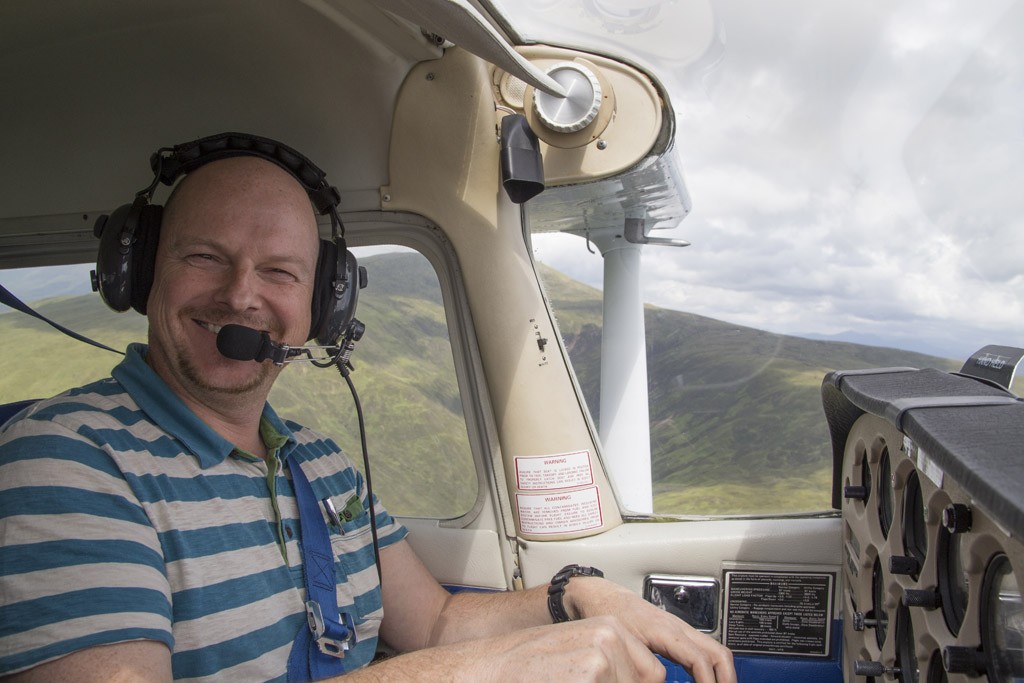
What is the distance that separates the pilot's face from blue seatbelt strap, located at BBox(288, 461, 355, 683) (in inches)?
11.0

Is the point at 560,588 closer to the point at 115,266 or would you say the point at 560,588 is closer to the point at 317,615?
the point at 317,615

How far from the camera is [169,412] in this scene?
4.44 feet

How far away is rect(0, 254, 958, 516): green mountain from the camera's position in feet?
6.06

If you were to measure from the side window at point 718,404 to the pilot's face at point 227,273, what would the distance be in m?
0.65

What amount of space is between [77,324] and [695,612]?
5.93ft

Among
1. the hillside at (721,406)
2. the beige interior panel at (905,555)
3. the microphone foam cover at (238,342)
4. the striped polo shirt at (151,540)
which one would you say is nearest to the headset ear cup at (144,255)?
the striped polo shirt at (151,540)

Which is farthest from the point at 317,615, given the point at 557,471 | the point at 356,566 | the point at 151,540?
the point at 557,471

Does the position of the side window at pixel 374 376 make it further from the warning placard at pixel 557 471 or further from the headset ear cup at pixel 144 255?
the headset ear cup at pixel 144 255

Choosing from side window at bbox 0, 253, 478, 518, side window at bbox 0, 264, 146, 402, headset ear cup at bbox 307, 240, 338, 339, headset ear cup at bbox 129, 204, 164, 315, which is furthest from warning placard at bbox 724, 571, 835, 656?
side window at bbox 0, 264, 146, 402

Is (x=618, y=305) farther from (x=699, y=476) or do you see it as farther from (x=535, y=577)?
(x=535, y=577)

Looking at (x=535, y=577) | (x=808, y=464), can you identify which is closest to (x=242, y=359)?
(x=535, y=577)

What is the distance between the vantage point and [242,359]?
4.50 feet

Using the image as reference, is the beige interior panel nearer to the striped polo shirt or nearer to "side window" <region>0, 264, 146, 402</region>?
the striped polo shirt

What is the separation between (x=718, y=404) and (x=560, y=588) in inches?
25.5
